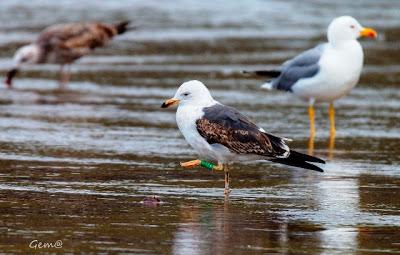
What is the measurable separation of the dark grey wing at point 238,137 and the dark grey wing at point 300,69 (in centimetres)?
384

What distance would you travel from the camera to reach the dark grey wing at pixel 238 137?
7738 mm

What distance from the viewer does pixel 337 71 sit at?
1137 cm

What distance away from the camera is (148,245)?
19.8ft

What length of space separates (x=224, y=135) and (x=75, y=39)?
9348 millimetres

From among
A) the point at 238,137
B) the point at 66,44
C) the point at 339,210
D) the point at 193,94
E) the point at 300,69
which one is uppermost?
the point at 193,94

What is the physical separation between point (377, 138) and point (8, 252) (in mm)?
5602

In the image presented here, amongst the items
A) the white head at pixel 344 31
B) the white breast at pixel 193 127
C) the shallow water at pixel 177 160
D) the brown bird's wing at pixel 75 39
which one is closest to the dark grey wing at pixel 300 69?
the white head at pixel 344 31

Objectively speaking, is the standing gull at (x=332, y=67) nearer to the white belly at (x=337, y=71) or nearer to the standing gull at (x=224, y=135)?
the white belly at (x=337, y=71)

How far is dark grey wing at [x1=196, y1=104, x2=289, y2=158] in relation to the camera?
7.74m

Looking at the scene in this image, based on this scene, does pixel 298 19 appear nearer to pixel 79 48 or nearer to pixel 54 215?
pixel 79 48

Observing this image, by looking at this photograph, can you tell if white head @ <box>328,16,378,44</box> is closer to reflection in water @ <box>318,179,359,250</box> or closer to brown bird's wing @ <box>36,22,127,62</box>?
reflection in water @ <box>318,179,359,250</box>

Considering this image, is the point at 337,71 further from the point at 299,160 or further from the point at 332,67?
the point at 299,160

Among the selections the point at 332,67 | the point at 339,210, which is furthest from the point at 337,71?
the point at 339,210

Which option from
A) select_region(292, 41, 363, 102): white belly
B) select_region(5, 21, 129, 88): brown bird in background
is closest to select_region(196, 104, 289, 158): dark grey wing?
select_region(292, 41, 363, 102): white belly
